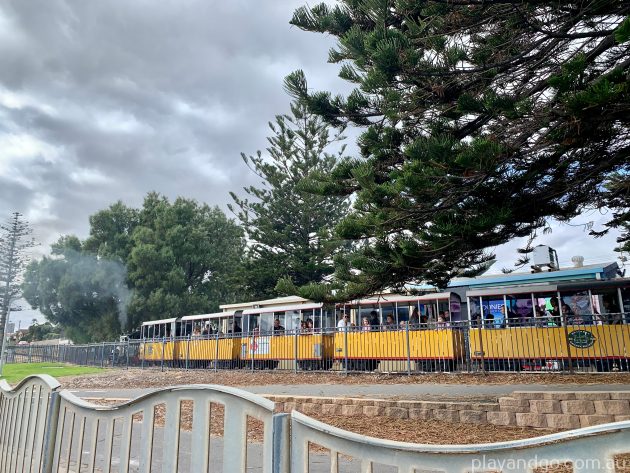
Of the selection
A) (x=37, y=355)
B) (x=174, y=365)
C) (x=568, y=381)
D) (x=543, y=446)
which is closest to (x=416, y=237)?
(x=568, y=381)

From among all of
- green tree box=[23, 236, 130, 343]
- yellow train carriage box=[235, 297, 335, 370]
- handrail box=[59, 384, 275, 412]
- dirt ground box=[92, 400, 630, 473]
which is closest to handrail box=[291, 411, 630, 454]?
handrail box=[59, 384, 275, 412]

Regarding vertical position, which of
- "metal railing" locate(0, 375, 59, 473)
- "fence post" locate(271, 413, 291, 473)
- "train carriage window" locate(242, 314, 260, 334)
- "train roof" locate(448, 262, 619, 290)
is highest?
"train roof" locate(448, 262, 619, 290)

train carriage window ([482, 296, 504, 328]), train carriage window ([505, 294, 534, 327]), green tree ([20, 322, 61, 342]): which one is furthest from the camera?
green tree ([20, 322, 61, 342])

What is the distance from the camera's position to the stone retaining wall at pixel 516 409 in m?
6.04

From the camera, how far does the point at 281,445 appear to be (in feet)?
6.07

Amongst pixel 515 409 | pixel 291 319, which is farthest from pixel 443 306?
pixel 515 409

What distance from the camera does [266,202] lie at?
3334cm

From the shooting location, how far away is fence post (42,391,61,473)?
347 centimetres

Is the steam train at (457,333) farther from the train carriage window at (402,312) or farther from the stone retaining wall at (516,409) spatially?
the stone retaining wall at (516,409)

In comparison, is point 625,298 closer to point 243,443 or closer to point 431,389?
point 431,389

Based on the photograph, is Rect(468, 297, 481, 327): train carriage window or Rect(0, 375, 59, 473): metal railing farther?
Rect(468, 297, 481, 327): train carriage window

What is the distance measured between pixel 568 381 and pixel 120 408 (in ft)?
34.6

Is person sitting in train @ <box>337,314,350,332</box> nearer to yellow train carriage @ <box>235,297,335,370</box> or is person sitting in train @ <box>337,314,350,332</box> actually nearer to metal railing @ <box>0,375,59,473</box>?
yellow train carriage @ <box>235,297,335,370</box>

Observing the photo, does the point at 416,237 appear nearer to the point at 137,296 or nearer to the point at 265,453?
the point at 265,453
